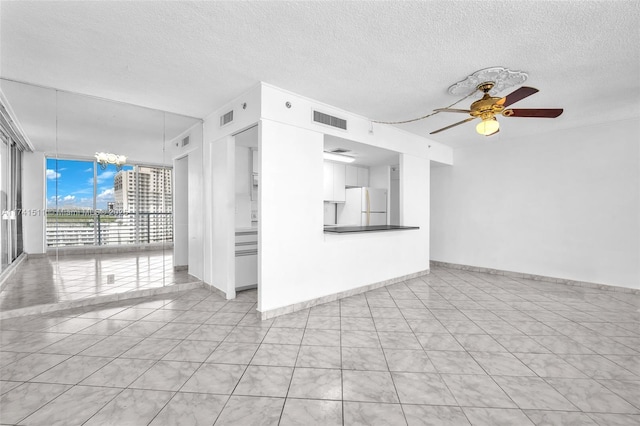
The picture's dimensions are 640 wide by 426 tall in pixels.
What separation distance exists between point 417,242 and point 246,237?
3318mm

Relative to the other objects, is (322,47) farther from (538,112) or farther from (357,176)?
(357,176)

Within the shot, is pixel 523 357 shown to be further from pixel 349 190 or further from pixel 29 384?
pixel 349 190

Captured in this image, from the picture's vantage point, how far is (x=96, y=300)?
3783 mm

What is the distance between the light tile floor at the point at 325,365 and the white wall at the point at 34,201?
4.26 feet

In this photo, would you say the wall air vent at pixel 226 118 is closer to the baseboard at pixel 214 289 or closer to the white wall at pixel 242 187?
the white wall at pixel 242 187

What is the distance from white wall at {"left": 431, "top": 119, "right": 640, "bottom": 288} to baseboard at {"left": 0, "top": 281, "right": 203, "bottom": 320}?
224 inches

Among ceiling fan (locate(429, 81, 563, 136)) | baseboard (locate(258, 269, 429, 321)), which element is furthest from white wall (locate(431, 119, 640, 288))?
ceiling fan (locate(429, 81, 563, 136))

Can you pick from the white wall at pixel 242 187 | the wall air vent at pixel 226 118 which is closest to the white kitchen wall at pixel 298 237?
the wall air vent at pixel 226 118

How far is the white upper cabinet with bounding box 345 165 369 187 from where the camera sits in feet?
23.2

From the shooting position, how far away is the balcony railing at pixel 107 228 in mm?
3777

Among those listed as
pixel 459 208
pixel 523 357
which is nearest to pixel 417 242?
pixel 459 208

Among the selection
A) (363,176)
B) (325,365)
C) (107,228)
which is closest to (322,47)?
(325,365)

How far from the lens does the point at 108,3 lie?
6.40 ft

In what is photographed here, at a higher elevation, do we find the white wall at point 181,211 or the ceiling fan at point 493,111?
the ceiling fan at point 493,111
